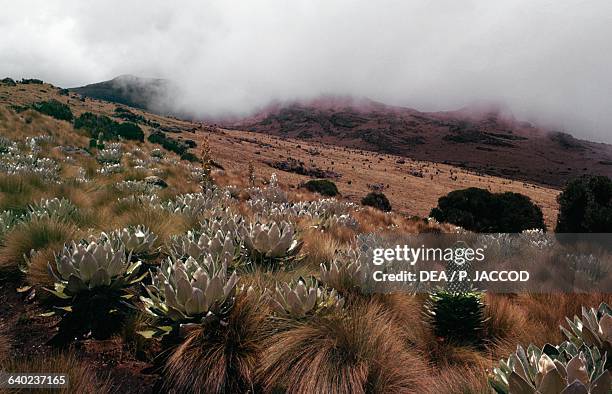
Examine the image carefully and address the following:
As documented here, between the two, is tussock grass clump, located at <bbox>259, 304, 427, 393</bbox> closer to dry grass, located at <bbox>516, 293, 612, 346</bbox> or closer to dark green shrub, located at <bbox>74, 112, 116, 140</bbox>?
dry grass, located at <bbox>516, 293, 612, 346</bbox>

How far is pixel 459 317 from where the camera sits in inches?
153

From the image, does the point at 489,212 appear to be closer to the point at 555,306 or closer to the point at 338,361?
the point at 555,306

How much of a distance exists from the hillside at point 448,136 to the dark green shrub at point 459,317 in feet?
191

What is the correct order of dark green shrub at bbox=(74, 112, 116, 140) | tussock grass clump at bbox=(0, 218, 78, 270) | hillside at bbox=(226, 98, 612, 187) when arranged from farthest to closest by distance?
hillside at bbox=(226, 98, 612, 187)
dark green shrub at bbox=(74, 112, 116, 140)
tussock grass clump at bbox=(0, 218, 78, 270)

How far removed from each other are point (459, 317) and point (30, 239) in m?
5.15

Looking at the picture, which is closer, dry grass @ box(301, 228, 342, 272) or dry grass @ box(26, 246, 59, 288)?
dry grass @ box(26, 246, 59, 288)

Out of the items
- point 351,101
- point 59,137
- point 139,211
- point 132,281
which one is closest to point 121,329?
point 132,281

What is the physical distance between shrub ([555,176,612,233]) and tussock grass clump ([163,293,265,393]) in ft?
38.1

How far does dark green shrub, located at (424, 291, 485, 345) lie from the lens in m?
3.88

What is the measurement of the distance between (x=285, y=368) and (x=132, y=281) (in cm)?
191

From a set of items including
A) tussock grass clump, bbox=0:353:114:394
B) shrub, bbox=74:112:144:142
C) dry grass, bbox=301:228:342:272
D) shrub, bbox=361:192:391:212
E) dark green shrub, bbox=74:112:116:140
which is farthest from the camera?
shrub, bbox=74:112:144:142

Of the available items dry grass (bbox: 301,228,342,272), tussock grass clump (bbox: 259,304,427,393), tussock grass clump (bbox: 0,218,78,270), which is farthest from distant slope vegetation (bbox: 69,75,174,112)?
tussock grass clump (bbox: 259,304,427,393)

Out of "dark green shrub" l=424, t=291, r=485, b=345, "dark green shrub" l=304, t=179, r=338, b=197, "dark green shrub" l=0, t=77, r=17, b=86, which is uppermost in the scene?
"dark green shrub" l=0, t=77, r=17, b=86

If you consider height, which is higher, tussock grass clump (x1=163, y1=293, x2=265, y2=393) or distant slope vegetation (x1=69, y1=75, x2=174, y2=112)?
distant slope vegetation (x1=69, y1=75, x2=174, y2=112)
